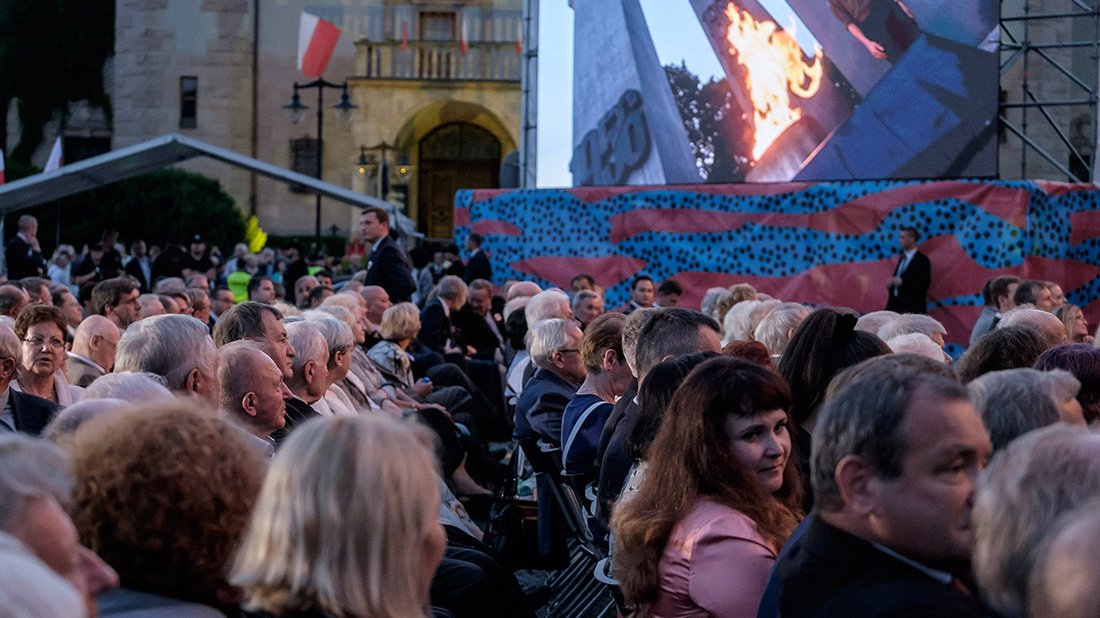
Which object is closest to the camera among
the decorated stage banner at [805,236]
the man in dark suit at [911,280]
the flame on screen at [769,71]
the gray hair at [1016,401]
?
the gray hair at [1016,401]

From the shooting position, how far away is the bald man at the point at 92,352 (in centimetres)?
699

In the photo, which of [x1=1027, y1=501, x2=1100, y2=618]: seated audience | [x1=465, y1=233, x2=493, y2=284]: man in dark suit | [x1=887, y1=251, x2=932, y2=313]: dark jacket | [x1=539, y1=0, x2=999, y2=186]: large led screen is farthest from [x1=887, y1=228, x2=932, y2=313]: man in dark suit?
[x1=1027, y1=501, x2=1100, y2=618]: seated audience

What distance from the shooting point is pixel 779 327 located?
6684mm

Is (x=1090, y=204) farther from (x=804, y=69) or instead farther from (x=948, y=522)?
(x=948, y=522)

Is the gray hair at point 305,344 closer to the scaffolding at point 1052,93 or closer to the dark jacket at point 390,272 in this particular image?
the dark jacket at point 390,272

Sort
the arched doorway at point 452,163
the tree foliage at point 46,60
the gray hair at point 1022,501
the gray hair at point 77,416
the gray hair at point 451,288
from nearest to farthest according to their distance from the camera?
the gray hair at point 1022,501 → the gray hair at point 77,416 → the gray hair at point 451,288 → the arched doorway at point 452,163 → the tree foliage at point 46,60

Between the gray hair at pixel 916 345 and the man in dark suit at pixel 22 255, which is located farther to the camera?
the man in dark suit at pixel 22 255

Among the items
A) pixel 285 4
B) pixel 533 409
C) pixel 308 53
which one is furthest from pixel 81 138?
pixel 533 409

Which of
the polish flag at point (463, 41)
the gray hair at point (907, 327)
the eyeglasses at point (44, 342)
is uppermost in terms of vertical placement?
the polish flag at point (463, 41)

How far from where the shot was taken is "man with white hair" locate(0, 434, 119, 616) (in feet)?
7.13

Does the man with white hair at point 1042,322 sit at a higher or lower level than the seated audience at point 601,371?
higher

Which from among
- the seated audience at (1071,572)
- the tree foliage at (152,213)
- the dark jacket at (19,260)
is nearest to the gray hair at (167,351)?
the seated audience at (1071,572)

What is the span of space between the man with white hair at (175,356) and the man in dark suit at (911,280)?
9.47 meters

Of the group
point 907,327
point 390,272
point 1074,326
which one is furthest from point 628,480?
point 390,272
